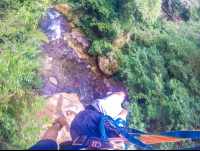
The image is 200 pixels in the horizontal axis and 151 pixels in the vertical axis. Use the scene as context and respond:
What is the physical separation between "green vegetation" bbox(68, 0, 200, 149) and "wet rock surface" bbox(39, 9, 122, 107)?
748 mm

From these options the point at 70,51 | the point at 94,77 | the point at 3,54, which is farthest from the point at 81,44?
the point at 3,54

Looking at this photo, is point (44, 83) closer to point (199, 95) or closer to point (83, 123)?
point (83, 123)

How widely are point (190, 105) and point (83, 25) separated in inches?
245

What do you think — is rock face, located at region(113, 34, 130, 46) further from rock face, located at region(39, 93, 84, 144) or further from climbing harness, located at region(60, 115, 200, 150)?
climbing harness, located at region(60, 115, 200, 150)

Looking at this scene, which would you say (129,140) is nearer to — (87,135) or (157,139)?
(157,139)

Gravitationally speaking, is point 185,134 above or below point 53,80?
above

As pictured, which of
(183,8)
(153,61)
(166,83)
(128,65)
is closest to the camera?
(166,83)

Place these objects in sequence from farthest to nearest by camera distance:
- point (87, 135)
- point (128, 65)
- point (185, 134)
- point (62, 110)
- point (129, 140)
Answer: point (128, 65)
point (62, 110)
point (87, 135)
point (129, 140)
point (185, 134)

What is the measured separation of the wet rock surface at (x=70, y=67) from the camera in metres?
4.79

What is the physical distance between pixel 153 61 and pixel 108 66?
2142 mm

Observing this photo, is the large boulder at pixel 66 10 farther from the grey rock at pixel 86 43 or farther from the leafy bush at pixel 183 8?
the leafy bush at pixel 183 8

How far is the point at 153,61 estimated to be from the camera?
16.3ft

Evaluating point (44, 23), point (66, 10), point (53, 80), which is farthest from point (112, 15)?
point (53, 80)

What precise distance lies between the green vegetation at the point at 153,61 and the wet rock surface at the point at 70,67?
75 centimetres
